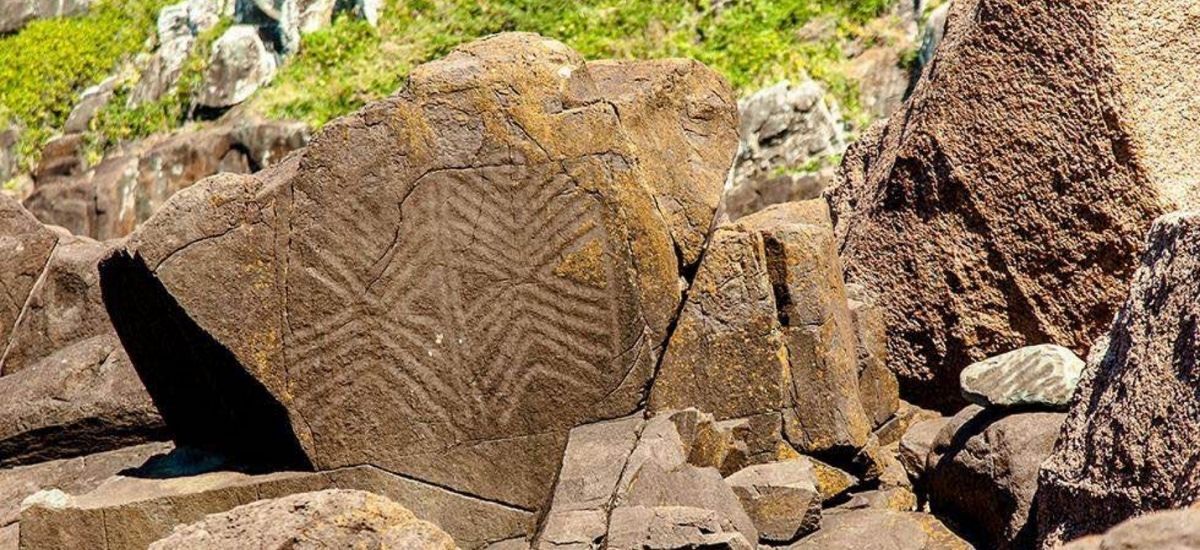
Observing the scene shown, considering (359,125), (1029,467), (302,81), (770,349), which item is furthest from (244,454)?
(302,81)

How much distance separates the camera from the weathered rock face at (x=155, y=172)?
→ 25859mm

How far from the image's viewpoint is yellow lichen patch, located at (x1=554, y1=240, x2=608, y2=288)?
6.80 metres

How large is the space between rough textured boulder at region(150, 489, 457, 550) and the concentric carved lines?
205cm

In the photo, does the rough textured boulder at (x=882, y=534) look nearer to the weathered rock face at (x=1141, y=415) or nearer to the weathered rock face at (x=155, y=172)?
the weathered rock face at (x=1141, y=415)

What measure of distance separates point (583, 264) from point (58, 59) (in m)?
27.1

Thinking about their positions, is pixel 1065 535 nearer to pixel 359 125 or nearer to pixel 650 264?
pixel 650 264

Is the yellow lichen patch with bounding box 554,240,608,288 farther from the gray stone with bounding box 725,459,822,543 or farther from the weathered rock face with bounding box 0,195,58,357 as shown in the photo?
the weathered rock face with bounding box 0,195,58,357

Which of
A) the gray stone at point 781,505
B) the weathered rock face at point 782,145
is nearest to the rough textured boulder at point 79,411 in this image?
the gray stone at point 781,505

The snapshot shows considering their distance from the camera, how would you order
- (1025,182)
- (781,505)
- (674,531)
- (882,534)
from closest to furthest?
(674,531)
(781,505)
(882,534)
(1025,182)

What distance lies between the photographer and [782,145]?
21.8m

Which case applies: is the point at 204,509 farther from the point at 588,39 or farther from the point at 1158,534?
the point at 588,39

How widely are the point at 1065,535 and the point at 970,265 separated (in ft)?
8.82

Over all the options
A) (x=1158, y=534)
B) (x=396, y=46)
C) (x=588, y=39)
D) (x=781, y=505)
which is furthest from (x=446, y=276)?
(x=396, y=46)

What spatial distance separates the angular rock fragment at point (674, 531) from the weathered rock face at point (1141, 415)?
96 centimetres
